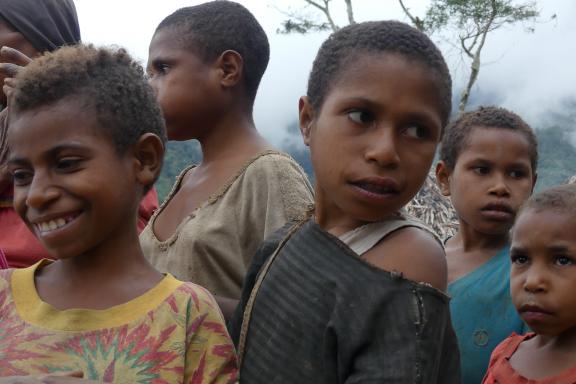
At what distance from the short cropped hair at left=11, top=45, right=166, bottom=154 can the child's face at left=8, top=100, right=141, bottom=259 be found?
0.02 meters

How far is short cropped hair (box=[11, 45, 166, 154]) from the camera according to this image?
1.72 m

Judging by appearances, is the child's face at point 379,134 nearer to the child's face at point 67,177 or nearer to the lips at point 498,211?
the child's face at point 67,177

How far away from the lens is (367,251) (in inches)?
65.8

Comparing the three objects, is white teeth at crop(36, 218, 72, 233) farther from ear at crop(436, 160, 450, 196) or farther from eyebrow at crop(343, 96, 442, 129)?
ear at crop(436, 160, 450, 196)

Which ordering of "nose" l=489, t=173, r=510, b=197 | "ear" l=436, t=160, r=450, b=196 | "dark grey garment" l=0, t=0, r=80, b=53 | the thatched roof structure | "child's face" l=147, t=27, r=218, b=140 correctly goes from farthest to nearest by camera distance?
the thatched roof structure → "ear" l=436, t=160, r=450, b=196 → "nose" l=489, t=173, r=510, b=197 → "dark grey garment" l=0, t=0, r=80, b=53 → "child's face" l=147, t=27, r=218, b=140

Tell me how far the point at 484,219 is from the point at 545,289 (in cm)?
67

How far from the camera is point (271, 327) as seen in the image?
5.80 feet

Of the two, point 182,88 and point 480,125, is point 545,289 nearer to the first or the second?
point 480,125

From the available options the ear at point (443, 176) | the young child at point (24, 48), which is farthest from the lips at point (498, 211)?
the young child at point (24, 48)

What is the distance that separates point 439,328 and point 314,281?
27cm

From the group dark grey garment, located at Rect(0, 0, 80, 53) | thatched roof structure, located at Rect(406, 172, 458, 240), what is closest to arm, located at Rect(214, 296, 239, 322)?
dark grey garment, located at Rect(0, 0, 80, 53)

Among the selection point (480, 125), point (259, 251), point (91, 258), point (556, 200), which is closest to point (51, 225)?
point (91, 258)

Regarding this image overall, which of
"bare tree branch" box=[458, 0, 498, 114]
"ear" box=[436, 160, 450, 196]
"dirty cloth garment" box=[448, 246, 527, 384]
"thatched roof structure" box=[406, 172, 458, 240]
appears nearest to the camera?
"dirty cloth garment" box=[448, 246, 527, 384]

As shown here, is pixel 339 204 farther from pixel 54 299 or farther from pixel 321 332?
pixel 54 299
